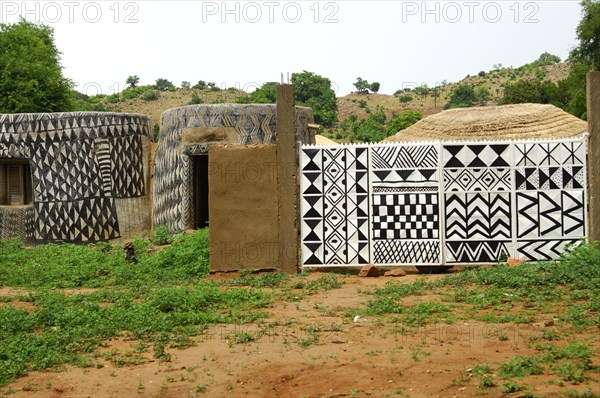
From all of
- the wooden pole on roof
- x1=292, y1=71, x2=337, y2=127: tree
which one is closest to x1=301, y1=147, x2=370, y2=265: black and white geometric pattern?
the wooden pole on roof

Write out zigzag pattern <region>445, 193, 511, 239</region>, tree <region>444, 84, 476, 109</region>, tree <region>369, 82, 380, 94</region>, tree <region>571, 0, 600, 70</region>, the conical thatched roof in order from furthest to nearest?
1. tree <region>369, 82, 380, 94</region>
2. tree <region>444, 84, 476, 109</region>
3. tree <region>571, 0, 600, 70</region>
4. the conical thatched roof
5. zigzag pattern <region>445, 193, 511, 239</region>

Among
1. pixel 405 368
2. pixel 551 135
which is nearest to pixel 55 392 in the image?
pixel 405 368

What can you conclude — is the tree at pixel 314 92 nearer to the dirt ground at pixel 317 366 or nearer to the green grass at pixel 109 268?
the green grass at pixel 109 268

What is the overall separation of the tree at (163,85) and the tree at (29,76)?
22888mm

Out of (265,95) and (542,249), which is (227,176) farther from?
(265,95)

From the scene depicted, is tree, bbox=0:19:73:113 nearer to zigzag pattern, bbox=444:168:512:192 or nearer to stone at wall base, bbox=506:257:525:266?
zigzag pattern, bbox=444:168:512:192

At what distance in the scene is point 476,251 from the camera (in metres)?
11.5

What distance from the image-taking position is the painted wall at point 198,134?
16562mm

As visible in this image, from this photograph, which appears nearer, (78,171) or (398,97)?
(78,171)

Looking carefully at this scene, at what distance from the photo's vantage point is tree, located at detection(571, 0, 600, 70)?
94.6ft

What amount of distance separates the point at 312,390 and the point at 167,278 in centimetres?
635

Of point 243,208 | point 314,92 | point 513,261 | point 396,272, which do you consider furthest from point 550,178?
point 314,92

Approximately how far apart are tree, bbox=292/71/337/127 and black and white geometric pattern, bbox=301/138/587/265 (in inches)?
1140

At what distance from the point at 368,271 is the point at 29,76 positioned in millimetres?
17801
